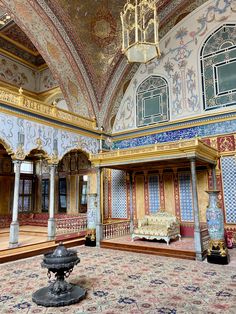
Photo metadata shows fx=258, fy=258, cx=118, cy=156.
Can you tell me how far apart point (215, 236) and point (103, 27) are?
25.8 ft

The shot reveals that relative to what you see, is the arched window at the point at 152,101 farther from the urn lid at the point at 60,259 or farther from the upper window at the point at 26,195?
the urn lid at the point at 60,259

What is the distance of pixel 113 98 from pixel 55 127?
331 cm

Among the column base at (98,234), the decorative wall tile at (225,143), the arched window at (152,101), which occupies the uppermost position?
the arched window at (152,101)

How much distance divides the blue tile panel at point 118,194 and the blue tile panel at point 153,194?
1073mm

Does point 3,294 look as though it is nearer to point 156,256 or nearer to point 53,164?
point 156,256

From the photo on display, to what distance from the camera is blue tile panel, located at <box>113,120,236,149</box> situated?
786cm

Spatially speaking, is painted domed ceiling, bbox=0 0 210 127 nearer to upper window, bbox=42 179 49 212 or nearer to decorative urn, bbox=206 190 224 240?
upper window, bbox=42 179 49 212

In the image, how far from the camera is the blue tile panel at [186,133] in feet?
25.8

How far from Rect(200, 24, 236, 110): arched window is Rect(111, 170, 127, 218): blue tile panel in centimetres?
404

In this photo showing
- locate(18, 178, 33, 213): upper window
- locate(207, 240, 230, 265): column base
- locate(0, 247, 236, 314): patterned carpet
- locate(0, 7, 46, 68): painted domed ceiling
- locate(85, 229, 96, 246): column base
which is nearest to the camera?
locate(0, 247, 236, 314): patterned carpet

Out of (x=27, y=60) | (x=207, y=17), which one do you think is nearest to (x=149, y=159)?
(x=207, y=17)

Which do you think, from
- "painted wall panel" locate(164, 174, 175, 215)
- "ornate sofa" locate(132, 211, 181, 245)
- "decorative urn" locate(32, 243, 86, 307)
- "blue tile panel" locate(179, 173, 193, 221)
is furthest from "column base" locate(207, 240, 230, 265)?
"decorative urn" locate(32, 243, 86, 307)

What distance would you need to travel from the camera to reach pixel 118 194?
1005cm

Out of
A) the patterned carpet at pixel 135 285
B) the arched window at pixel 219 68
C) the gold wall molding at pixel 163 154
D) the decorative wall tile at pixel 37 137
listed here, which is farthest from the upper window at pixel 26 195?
the arched window at pixel 219 68
